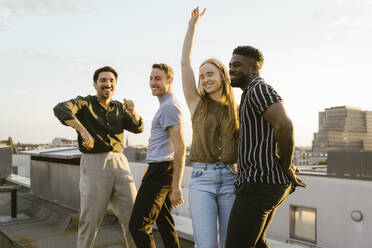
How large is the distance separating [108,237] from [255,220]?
3.42m

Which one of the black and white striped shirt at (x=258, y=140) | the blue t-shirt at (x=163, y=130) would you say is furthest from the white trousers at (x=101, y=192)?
the black and white striped shirt at (x=258, y=140)

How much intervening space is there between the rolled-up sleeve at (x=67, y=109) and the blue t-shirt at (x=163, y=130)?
793mm

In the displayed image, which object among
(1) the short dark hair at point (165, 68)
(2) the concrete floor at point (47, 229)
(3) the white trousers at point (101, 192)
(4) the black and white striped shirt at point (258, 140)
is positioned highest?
(1) the short dark hair at point (165, 68)

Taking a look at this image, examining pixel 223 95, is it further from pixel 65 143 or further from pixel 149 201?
pixel 65 143

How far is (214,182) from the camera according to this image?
237 centimetres

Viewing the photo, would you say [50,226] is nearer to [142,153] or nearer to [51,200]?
[51,200]

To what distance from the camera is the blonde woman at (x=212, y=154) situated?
236 cm

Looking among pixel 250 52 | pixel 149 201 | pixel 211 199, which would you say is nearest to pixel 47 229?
pixel 149 201

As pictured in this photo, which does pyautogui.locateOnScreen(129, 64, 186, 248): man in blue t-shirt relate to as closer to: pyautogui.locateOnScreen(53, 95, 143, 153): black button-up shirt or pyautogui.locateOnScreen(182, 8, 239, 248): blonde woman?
pyautogui.locateOnScreen(182, 8, 239, 248): blonde woman

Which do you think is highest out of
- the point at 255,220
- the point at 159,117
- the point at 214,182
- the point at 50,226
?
the point at 159,117

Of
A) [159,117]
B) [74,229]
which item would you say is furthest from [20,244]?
[159,117]

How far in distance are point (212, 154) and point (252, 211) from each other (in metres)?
0.61

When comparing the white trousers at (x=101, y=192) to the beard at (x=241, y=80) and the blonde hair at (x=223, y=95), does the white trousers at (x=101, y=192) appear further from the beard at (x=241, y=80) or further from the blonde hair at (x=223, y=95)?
the beard at (x=241, y=80)

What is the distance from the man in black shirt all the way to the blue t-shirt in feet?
2.05
